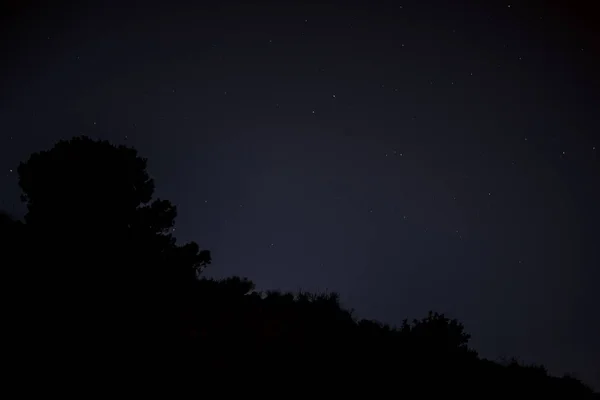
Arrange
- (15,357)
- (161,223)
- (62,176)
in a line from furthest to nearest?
(161,223) < (62,176) < (15,357)

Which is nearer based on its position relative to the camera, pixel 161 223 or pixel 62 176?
pixel 62 176

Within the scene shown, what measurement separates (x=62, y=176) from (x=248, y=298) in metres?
9.06

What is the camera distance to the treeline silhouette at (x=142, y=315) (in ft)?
36.8

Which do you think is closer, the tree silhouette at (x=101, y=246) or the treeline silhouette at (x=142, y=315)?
the treeline silhouette at (x=142, y=315)

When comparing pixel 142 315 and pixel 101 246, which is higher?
pixel 101 246

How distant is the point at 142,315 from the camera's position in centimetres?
1264

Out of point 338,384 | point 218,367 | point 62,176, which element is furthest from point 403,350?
point 62,176

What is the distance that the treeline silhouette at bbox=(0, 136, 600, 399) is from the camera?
1120cm

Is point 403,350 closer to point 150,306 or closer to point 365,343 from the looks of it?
point 365,343

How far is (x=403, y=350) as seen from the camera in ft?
50.5

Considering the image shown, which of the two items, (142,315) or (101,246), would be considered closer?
(142,315)

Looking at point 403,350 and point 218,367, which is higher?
point 403,350

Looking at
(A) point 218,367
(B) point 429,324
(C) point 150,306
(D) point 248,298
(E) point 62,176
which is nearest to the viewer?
(A) point 218,367

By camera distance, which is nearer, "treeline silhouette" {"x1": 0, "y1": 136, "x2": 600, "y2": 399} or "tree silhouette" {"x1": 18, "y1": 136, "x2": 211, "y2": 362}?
"treeline silhouette" {"x1": 0, "y1": 136, "x2": 600, "y2": 399}
